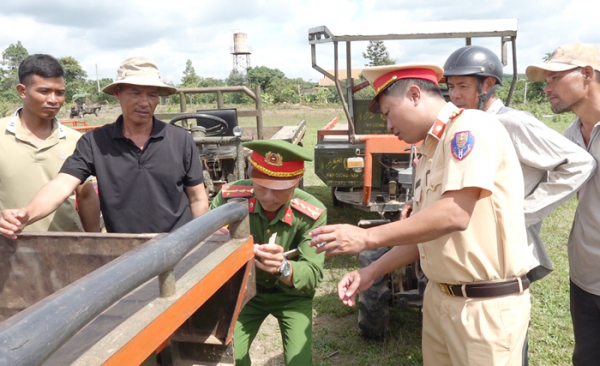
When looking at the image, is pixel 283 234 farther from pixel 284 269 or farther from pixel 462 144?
pixel 462 144

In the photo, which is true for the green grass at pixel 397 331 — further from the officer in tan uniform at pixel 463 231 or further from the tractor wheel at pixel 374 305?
the officer in tan uniform at pixel 463 231

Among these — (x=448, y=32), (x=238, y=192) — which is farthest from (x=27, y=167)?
(x=448, y=32)

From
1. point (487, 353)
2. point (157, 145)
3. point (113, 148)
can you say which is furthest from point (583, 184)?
point (113, 148)

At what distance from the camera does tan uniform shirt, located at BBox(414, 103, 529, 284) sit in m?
1.71

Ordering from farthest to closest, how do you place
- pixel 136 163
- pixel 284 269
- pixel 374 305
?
pixel 374 305, pixel 136 163, pixel 284 269

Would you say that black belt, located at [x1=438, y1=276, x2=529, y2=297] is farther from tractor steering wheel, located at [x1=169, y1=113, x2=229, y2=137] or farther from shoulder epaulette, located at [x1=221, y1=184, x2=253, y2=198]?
tractor steering wheel, located at [x1=169, y1=113, x2=229, y2=137]

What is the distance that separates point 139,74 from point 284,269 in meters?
1.26

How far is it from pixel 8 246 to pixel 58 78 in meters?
1.17

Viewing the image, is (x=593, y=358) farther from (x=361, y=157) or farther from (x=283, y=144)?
(x=361, y=157)

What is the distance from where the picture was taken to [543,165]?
2.36 metres

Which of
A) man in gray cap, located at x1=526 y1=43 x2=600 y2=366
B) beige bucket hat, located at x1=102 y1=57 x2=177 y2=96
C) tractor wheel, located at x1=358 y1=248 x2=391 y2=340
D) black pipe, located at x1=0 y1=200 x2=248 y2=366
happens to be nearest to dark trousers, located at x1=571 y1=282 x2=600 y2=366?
man in gray cap, located at x1=526 y1=43 x2=600 y2=366

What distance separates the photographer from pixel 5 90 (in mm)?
42000

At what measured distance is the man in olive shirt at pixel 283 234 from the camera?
2391 millimetres

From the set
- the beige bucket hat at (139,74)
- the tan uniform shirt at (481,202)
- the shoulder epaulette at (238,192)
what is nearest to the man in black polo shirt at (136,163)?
the beige bucket hat at (139,74)
